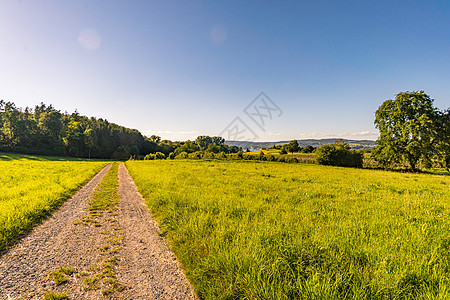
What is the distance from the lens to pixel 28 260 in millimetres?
4047

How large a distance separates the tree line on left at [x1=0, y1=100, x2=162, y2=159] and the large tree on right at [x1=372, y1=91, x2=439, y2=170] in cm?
10872

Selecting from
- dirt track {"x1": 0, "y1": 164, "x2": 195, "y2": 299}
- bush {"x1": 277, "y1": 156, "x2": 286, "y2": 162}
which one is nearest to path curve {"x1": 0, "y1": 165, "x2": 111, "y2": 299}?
dirt track {"x1": 0, "y1": 164, "x2": 195, "y2": 299}

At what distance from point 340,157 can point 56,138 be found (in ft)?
398

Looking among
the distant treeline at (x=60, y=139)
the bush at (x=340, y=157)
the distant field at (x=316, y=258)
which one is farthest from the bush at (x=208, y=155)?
the distant field at (x=316, y=258)

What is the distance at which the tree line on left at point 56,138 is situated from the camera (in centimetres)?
6956

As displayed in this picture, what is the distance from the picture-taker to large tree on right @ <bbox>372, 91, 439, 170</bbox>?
30203 mm

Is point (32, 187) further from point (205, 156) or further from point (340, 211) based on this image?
point (205, 156)

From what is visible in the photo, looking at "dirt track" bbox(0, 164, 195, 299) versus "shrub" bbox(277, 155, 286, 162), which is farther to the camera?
"shrub" bbox(277, 155, 286, 162)

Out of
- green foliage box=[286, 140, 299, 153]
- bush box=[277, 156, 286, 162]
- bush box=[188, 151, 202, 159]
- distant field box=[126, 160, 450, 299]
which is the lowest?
bush box=[277, 156, 286, 162]

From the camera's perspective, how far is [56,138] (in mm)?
80562

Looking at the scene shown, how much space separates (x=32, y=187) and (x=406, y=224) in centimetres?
1793

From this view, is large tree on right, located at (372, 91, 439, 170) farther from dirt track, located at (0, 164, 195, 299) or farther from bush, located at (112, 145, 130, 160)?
bush, located at (112, 145, 130, 160)

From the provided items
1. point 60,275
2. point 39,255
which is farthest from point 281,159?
point 60,275

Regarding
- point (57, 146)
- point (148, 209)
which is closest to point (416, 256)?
point (148, 209)
